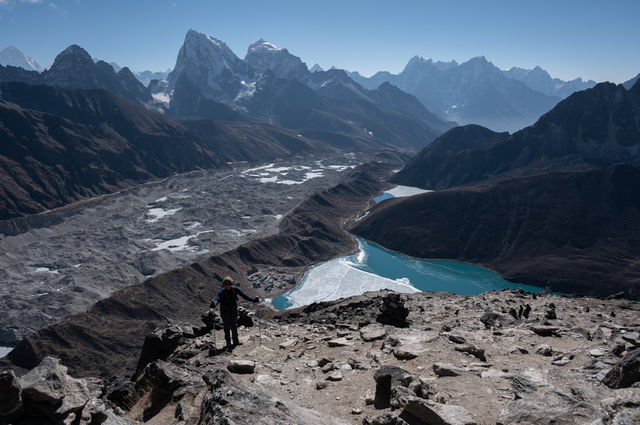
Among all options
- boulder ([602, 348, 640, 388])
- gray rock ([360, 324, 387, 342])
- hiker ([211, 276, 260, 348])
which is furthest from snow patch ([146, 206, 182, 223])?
boulder ([602, 348, 640, 388])

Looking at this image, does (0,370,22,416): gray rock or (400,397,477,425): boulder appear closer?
(0,370,22,416): gray rock

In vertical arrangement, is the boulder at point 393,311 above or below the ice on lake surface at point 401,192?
below

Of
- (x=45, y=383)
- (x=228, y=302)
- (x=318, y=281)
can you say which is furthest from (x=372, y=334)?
(x=318, y=281)

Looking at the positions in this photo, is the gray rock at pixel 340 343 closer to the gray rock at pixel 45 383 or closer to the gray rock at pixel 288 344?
the gray rock at pixel 288 344

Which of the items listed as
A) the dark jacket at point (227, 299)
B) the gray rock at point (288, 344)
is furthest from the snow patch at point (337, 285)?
the dark jacket at point (227, 299)

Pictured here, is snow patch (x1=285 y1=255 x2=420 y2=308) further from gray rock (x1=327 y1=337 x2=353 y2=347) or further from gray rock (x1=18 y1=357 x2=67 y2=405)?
gray rock (x1=18 y1=357 x2=67 y2=405)

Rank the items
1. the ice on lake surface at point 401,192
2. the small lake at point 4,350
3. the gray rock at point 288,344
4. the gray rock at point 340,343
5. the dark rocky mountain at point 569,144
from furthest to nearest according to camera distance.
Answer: the ice on lake surface at point 401,192 → the dark rocky mountain at point 569,144 → the small lake at point 4,350 → the gray rock at point 288,344 → the gray rock at point 340,343

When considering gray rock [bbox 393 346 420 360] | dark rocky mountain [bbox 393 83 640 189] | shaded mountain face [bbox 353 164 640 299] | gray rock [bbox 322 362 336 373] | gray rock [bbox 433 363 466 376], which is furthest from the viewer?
dark rocky mountain [bbox 393 83 640 189]
